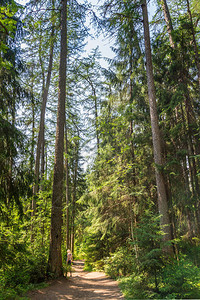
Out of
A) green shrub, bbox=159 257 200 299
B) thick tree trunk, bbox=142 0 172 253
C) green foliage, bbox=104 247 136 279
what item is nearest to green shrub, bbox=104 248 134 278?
green foliage, bbox=104 247 136 279

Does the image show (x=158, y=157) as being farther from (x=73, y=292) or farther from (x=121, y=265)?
(x=73, y=292)

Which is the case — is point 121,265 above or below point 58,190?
below

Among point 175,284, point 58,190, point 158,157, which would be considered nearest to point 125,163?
point 158,157

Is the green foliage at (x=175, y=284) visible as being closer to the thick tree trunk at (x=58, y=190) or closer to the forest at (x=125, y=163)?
the forest at (x=125, y=163)

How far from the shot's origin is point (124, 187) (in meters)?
9.16

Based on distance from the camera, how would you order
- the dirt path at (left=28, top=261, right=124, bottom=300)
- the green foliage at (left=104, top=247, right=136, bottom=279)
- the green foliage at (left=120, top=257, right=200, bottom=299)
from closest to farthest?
1. the green foliage at (left=120, top=257, right=200, bottom=299)
2. the dirt path at (left=28, top=261, right=124, bottom=300)
3. the green foliage at (left=104, top=247, right=136, bottom=279)

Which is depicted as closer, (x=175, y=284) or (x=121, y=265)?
(x=175, y=284)

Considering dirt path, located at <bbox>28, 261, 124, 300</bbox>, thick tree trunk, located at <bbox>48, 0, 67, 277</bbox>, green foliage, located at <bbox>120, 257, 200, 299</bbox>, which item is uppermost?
thick tree trunk, located at <bbox>48, 0, 67, 277</bbox>

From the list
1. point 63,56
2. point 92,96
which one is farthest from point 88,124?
point 63,56

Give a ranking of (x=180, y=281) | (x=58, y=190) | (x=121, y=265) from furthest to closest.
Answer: (x=121, y=265) → (x=58, y=190) → (x=180, y=281)

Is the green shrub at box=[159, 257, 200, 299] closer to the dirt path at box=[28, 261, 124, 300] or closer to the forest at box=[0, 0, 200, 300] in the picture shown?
the forest at box=[0, 0, 200, 300]

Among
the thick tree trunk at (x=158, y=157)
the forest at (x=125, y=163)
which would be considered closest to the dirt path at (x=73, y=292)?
the forest at (x=125, y=163)

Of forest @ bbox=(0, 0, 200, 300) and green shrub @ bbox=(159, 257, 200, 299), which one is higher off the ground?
forest @ bbox=(0, 0, 200, 300)

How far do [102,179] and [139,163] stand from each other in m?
2.25
